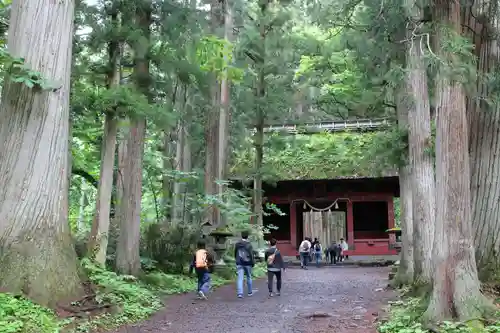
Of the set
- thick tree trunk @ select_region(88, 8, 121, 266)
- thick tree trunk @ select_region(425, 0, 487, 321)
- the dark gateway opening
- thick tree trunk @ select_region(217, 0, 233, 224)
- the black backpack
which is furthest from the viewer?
the dark gateway opening

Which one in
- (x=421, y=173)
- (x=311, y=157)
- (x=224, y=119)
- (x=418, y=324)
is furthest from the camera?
(x=311, y=157)

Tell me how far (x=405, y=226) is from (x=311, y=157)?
10.5 meters

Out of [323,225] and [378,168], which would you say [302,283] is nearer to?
[378,168]

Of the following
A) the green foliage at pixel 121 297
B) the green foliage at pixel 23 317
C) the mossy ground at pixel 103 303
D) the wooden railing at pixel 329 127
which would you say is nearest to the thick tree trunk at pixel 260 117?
the wooden railing at pixel 329 127

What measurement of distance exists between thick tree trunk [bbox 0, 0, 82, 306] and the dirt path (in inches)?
58.8

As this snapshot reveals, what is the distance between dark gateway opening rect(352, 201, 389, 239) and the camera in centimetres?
2667

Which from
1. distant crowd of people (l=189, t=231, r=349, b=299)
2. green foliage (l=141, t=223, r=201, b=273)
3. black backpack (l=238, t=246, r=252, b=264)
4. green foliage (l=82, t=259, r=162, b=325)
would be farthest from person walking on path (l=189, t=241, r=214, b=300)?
green foliage (l=141, t=223, r=201, b=273)

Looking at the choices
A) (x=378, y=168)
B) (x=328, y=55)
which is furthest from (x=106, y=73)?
(x=328, y=55)

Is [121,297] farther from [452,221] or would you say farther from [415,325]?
[452,221]

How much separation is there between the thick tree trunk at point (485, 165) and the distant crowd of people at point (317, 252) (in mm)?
13740

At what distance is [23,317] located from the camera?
576 centimetres

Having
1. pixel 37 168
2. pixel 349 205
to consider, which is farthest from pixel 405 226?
pixel 349 205

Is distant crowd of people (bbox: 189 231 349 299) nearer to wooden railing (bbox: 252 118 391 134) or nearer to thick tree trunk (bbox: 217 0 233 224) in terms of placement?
thick tree trunk (bbox: 217 0 233 224)

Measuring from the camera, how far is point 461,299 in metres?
6.13
